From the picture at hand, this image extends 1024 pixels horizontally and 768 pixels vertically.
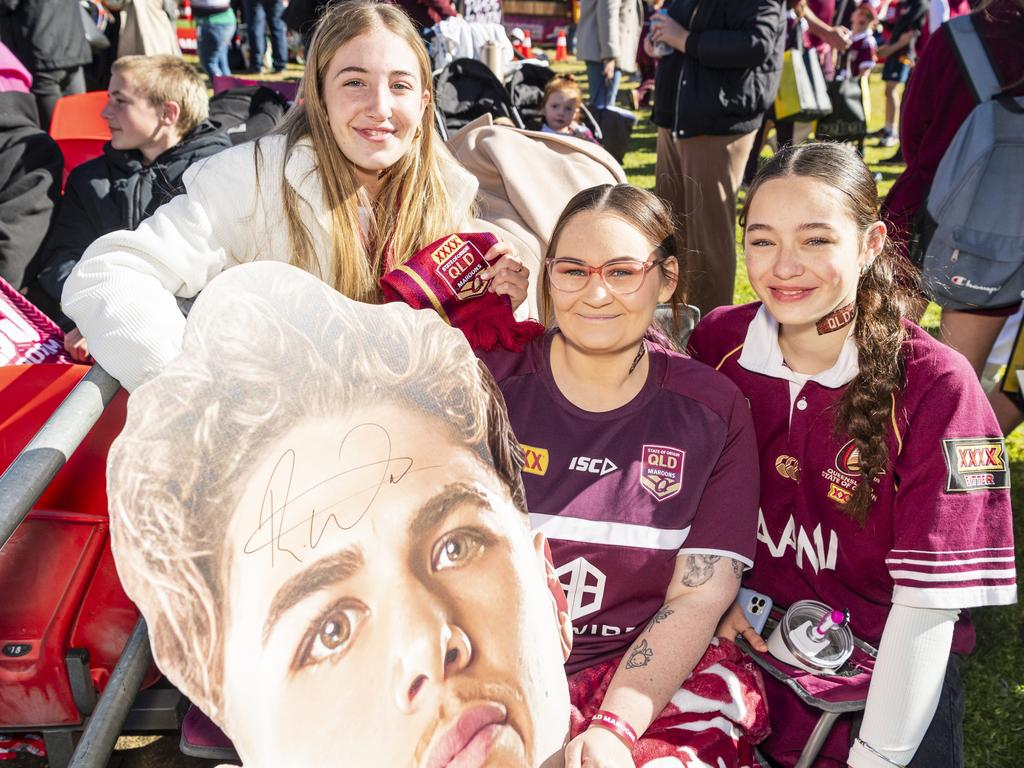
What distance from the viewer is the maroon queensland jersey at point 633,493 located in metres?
1.85

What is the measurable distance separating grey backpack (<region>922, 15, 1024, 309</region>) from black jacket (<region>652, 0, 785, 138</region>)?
1.49 meters

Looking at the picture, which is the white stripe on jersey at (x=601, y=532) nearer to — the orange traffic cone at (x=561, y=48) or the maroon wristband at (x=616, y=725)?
the maroon wristband at (x=616, y=725)

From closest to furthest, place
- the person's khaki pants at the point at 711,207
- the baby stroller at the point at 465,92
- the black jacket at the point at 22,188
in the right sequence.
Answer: the black jacket at the point at 22,188 → the baby stroller at the point at 465,92 → the person's khaki pants at the point at 711,207

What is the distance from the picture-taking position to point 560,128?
582 centimetres

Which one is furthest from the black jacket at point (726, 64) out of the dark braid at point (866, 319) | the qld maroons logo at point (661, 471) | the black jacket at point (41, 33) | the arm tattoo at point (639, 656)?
the black jacket at point (41, 33)

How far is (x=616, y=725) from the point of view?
1677 mm

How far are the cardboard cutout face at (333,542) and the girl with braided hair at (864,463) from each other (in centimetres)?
58

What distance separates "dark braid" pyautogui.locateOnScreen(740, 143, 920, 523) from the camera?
1.86 meters

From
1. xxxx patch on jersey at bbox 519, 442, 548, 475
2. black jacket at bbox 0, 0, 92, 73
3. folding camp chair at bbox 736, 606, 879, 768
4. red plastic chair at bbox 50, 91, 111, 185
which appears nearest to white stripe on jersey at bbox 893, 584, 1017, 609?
folding camp chair at bbox 736, 606, 879, 768

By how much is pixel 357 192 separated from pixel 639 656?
1.30m

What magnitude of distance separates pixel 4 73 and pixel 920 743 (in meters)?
4.10

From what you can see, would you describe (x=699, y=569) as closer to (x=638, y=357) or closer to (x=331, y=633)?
(x=638, y=357)

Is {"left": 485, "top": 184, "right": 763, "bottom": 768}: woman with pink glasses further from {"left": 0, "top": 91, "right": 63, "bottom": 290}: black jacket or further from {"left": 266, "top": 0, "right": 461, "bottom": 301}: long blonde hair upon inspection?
{"left": 0, "top": 91, "right": 63, "bottom": 290}: black jacket

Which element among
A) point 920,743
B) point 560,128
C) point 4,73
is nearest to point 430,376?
point 920,743
